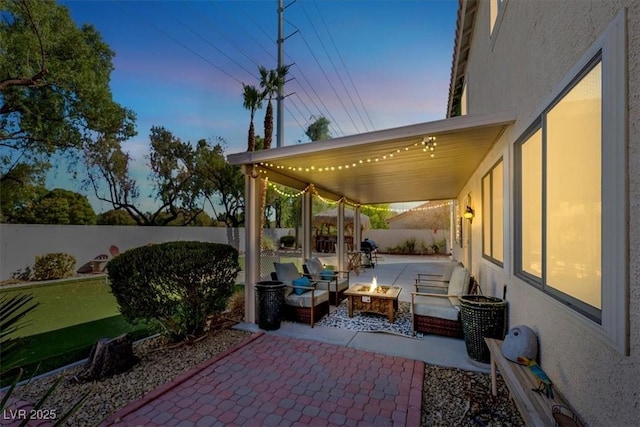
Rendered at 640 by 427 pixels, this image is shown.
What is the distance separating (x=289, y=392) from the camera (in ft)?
10.8

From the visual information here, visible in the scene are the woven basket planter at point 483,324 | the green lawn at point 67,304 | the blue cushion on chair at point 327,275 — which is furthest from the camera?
the blue cushion on chair at point 327,275

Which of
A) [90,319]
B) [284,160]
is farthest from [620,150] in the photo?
[90,319]

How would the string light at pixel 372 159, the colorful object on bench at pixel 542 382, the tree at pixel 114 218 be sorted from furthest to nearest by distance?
the tree at pixel 114 218 → the string light at pixel 372 159 → the colorful object on bench at pixel 542 382

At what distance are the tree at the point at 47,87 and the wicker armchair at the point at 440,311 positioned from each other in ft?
39.4

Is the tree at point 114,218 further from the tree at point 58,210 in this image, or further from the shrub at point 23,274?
the shrub at point 23,274

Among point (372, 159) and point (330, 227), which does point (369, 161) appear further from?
point (330, 227)

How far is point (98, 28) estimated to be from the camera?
38.2 feet

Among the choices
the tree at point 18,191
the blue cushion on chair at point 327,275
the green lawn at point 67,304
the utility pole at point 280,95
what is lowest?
the green lawn at point 67,304

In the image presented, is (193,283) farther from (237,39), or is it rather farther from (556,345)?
(237,39)

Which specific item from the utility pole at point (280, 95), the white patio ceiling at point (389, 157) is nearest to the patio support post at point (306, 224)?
the white patio ceiling at point (389, 157)

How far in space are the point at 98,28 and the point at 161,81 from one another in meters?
3.32

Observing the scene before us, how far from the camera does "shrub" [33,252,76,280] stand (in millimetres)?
8523

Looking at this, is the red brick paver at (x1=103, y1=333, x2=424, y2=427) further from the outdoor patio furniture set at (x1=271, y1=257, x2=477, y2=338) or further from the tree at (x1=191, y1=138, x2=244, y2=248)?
the tree at (x1=191, y1=138, x2=244, y2=248)

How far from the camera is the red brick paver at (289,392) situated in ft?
9.36
